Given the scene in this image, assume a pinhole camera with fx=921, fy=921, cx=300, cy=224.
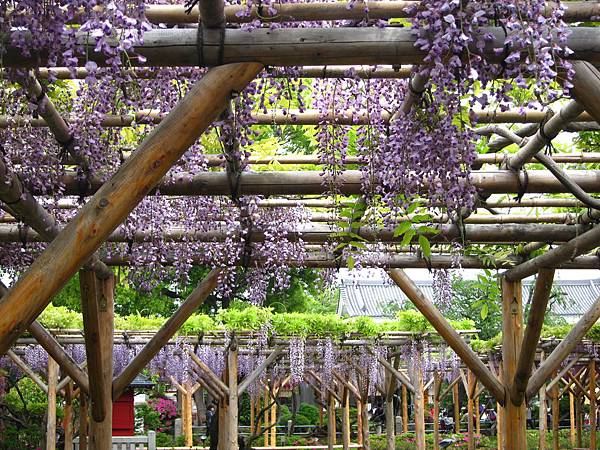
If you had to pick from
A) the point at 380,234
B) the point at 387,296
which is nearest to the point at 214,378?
the point at 380,234

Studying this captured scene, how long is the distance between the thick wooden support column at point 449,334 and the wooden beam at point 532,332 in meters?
0.14

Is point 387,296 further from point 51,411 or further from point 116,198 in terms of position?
point 116,198

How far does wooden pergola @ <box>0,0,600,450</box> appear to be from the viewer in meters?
2.66

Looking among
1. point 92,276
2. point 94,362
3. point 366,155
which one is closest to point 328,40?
point 366,155

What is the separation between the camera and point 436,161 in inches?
125

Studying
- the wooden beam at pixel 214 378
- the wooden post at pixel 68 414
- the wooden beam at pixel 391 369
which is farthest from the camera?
the wooden beam at pixel 391 369

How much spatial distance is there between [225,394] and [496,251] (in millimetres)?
5300

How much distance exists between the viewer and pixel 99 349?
5930 millimetres

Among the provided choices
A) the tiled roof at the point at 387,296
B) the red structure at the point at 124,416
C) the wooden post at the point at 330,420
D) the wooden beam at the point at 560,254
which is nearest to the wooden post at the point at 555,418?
the wooden post at the point at 330,420

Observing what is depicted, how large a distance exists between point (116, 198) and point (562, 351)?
4.51 metres

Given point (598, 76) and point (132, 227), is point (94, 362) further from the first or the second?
point (598, 76)

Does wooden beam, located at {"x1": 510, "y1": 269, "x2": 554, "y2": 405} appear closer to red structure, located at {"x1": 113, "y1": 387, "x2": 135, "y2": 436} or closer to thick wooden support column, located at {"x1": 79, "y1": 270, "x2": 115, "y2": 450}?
thick wooden support column, located at {"x1": 79, "y1": 270, "x2": 115, "y2": 450}

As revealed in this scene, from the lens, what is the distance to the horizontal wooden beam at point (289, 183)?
14.2 feet

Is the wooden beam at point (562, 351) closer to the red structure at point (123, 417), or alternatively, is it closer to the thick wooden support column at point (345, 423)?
the thick wooden support column at point (345, 423)
